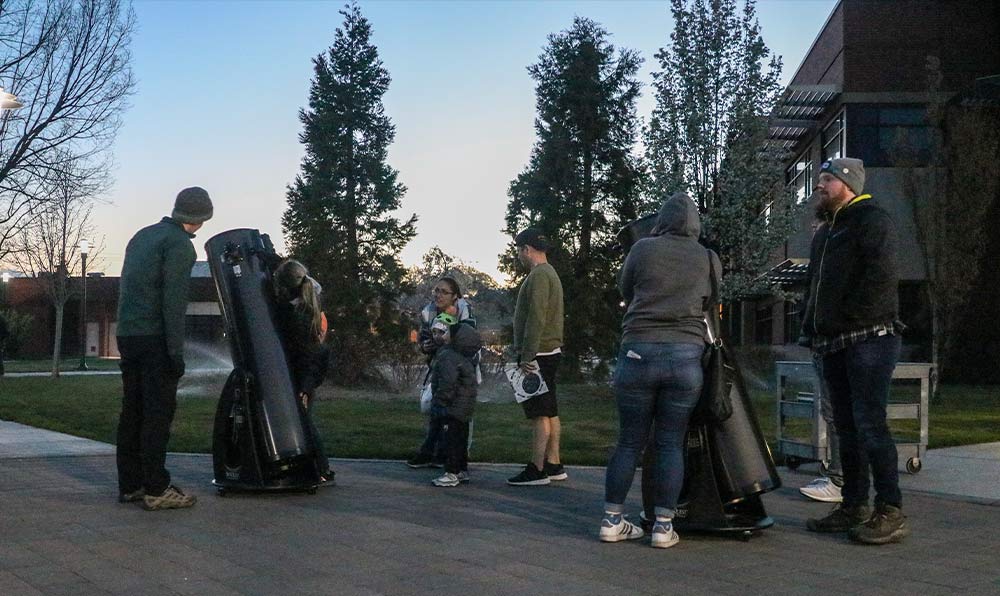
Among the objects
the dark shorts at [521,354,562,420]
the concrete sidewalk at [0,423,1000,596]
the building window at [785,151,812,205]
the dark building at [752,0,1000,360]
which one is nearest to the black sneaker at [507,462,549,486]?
the concrete sidewalk at [0,423,1000,596]

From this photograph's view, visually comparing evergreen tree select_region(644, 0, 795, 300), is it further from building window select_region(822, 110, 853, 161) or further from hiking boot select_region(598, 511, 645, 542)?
hiking boot select_region(598, 511, 645, 542)

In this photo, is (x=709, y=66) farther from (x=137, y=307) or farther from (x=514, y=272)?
(x=137, y=307)

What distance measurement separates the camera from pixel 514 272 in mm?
30766

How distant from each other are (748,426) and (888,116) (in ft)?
91.6

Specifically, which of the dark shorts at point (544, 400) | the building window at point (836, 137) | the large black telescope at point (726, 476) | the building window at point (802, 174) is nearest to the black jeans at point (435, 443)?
the dark shorts at point (544, 400)

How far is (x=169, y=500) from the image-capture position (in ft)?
21.8

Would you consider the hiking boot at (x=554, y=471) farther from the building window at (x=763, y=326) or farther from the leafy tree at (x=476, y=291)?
A: the building window at (x=763, y=326)

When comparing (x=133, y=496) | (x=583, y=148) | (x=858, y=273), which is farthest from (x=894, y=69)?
(x=133, y=496)

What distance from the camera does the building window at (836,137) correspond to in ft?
103

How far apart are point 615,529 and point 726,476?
74 centimetres

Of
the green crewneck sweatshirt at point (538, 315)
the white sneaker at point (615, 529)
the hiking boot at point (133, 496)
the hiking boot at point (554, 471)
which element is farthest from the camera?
the hiking boot at point (554, 471)

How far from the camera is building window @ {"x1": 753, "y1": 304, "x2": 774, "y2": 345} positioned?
40.4 metres

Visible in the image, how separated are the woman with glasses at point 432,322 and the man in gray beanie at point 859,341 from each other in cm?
314

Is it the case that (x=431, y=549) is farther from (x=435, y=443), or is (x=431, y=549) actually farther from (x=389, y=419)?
(x=389, y=419)
